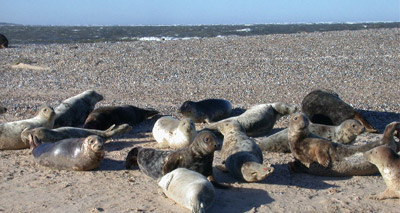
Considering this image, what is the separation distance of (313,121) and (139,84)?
16.8 ft

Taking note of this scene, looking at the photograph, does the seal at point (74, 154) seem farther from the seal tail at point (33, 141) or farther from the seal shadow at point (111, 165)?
the seal tail at point (33, 141)

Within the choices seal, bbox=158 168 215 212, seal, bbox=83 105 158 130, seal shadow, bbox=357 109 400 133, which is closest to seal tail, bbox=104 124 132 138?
seal, bbox=83 105 158 130

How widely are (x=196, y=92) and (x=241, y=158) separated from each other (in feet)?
17.8

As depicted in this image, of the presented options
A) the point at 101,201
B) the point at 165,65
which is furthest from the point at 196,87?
the point at 101,201

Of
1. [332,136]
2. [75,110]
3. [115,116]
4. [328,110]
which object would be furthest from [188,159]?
[75,110]

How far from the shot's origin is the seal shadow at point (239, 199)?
4234 millimetres

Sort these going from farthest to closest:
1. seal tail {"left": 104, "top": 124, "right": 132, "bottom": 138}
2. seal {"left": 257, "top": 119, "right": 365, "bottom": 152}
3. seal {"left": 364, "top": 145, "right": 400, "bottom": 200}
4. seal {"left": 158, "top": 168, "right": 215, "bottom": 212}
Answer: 1. seal tail {"left": 104, "top": 124, "right": 132, "bottom": 138}
2. seal {"left": 257, "top": 119, "right": 365, "bottom": 152}
3. seal {"left": 364, "top": 145, "right": 400, "bottom": 200}
4. seal {"left": 158, "top": 168, "right": 215, "bottom": 212}

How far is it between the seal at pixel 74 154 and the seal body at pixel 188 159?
539mm

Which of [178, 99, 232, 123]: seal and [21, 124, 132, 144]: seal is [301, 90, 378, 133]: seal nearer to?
[178, 99, 232, 123]: seal

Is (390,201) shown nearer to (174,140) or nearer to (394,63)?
(174,140)

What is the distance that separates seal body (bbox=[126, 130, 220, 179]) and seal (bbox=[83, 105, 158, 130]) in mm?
2457

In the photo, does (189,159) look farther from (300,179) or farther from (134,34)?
(134,34)

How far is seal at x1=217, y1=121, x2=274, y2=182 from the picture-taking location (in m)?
4.73

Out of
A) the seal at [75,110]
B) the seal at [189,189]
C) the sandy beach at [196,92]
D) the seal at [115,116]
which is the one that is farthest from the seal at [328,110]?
the seal at [75,110]
